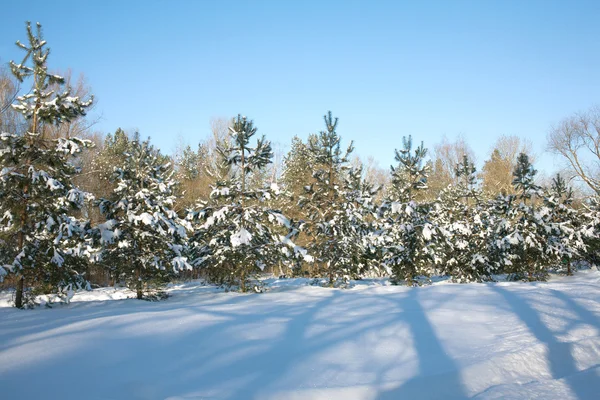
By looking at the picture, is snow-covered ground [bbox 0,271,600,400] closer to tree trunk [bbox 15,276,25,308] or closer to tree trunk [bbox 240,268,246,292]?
tree trunk [bbox 15,276,25,308]

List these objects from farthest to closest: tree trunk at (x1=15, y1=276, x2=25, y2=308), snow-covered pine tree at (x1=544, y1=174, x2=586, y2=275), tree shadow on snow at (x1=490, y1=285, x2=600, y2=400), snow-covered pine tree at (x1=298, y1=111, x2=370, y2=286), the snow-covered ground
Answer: snow-covered pine tree at (x1=544, y1=174, x2=586, y2=275) → snow-covered pine tree at (x1=298, y1=111, x2=370, y2=286) → tree trunk at (x1=15, y1=276, x2=25, y2=308) → tree shadow on snow at (x1=490, y1=285, x2=600, y2=400) → the snow-covered ground

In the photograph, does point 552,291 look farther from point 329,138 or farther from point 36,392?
point 36,392

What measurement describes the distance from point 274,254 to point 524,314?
764cm

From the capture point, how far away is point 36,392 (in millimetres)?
3828

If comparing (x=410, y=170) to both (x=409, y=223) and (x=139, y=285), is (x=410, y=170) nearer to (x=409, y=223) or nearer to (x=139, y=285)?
(x=409, y=223)

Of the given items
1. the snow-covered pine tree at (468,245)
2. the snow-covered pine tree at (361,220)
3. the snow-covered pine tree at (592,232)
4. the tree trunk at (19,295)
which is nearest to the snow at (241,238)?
the snow-covered pine tree at (361,220)

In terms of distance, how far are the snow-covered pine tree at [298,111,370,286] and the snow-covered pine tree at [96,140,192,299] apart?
18.2 ft

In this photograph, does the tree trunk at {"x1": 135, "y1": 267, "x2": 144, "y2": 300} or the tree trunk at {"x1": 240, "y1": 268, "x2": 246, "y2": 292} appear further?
the tree trunk at {"x1": 240, "y1": 268, "x2": 246, "y2": 292}

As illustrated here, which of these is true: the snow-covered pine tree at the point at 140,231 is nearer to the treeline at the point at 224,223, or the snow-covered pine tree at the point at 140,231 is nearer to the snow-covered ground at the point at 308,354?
the treeline at the point at 224,223

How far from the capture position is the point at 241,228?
471 inches

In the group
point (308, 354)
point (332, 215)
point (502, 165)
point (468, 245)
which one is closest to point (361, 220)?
point (332, 215)

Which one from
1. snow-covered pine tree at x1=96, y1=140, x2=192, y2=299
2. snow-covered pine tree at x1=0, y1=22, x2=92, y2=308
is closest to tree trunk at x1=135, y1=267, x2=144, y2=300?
snow-covered pine tree at x1=96, y1=140, x2=192, y2=299

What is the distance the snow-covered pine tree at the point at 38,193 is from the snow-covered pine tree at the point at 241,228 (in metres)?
3.89

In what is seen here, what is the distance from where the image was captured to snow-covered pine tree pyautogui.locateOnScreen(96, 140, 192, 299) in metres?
11.4
